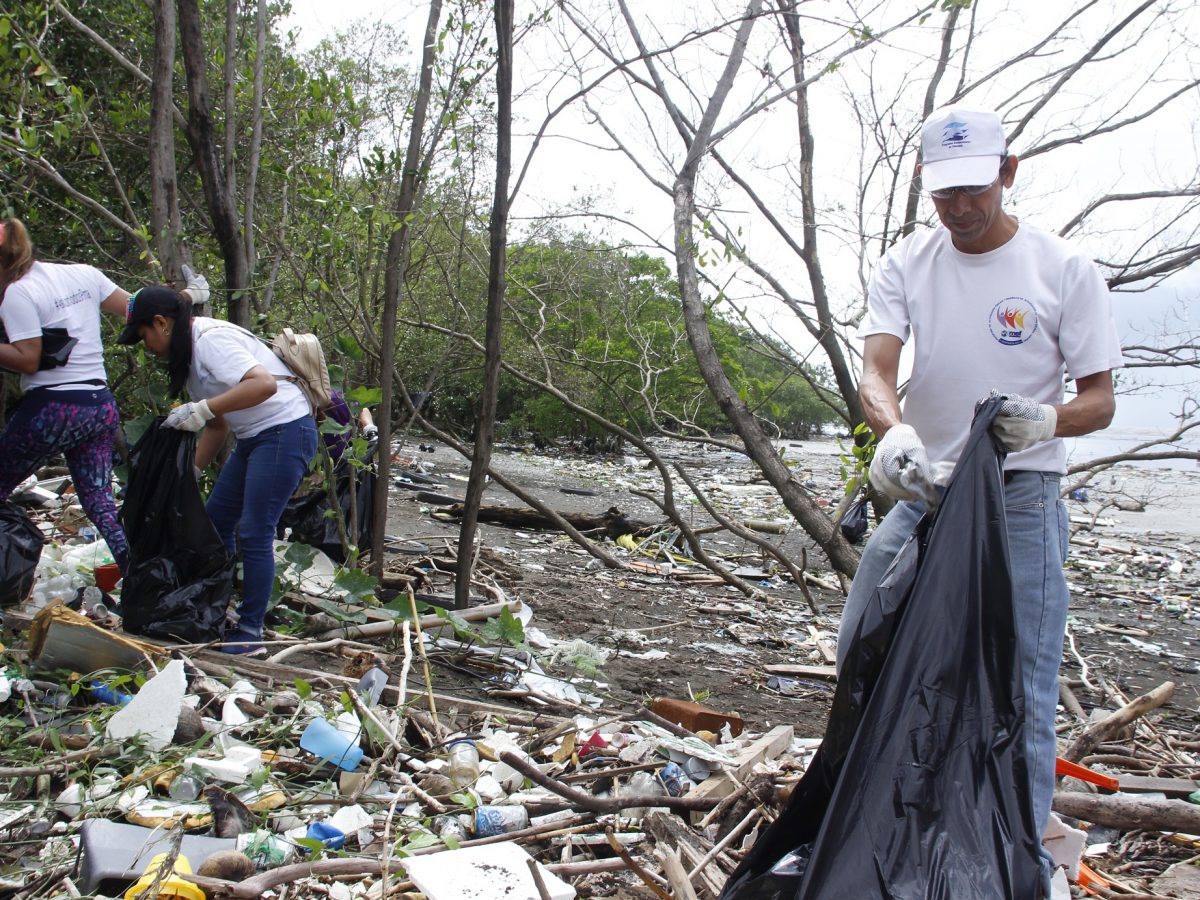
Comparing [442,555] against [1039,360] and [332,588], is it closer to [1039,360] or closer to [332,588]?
[332,588]

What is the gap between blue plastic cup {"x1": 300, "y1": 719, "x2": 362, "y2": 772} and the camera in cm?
270

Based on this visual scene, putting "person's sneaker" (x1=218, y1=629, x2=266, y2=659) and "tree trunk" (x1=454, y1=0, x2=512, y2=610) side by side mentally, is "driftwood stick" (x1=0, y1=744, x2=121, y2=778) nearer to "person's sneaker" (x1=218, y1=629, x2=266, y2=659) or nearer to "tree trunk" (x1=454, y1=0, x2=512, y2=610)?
"person's sneaker" (x1=218, y1=629, x2=266, y2=659)

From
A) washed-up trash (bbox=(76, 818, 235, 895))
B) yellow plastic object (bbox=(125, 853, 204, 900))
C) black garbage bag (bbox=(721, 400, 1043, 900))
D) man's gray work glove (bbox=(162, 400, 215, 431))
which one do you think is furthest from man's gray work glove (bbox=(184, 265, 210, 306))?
black garbage bag (bbox=(721, 400, 1043, 900))

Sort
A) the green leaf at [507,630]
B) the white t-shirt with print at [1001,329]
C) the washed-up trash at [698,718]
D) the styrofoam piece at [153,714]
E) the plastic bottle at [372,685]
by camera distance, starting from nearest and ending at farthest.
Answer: the white t-shirt with print at [1001,329], the styrofoam piece at [153,714], the plastic bottle at [372,685], the washed-up trash at [698,718], the green leaf at [507,630]

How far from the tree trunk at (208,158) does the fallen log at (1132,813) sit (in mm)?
4085

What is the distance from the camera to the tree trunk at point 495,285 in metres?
4.16

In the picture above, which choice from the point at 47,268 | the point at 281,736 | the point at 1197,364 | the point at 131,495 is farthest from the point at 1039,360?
the point at 1197,364

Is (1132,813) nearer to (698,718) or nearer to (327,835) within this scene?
Result: (698,718)

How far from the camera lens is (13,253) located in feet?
11.6

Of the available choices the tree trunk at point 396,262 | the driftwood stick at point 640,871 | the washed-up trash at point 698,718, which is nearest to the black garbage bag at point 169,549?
the tree trunk at point 396,262

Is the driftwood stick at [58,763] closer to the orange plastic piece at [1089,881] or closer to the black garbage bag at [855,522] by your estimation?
the orange plastic piece at [1089,881]

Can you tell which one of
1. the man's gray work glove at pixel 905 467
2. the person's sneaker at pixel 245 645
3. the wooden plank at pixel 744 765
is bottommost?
the person's sneaker at pixel 245 645

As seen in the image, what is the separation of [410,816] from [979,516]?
164 cm

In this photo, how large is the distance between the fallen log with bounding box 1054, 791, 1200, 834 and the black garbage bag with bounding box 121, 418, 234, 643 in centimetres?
305
